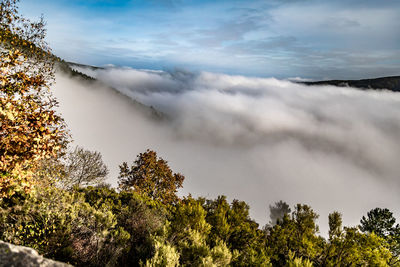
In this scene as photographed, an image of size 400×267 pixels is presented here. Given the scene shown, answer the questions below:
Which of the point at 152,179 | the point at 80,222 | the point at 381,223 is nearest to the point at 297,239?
the point at 80,222

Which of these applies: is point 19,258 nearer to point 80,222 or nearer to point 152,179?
point 80,222

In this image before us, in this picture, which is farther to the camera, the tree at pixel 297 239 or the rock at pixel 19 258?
the tree at pixel 297 239

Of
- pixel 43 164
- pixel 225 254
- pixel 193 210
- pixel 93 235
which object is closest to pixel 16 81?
pixel 43 164

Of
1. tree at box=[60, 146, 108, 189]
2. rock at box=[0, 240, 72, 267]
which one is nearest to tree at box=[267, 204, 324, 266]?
rock at box=[0, 240, 72, 267]

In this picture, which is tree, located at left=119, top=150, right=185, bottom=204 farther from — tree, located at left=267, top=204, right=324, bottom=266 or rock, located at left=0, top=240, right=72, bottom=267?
rock, located at left=0, top=240, right=72, bottom=267

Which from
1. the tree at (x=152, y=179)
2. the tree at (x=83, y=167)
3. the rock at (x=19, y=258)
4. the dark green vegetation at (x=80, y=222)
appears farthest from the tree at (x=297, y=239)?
the tree at (x=83, y=167)

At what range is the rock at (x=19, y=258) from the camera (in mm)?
4675

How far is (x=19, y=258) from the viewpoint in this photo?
188 inches

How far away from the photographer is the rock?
4.68 metres

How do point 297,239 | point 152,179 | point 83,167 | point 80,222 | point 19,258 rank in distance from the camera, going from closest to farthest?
point 19,258 → point 80,222 → point 297,239 → point 83,167 → point 152,179

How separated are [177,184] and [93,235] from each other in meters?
25.2

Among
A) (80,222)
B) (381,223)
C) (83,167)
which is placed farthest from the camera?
(381,223)

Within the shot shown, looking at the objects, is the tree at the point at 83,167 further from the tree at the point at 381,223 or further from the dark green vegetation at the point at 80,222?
the tree at the point at 381,223

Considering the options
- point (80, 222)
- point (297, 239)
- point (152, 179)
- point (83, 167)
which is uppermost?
point (80, 222)
